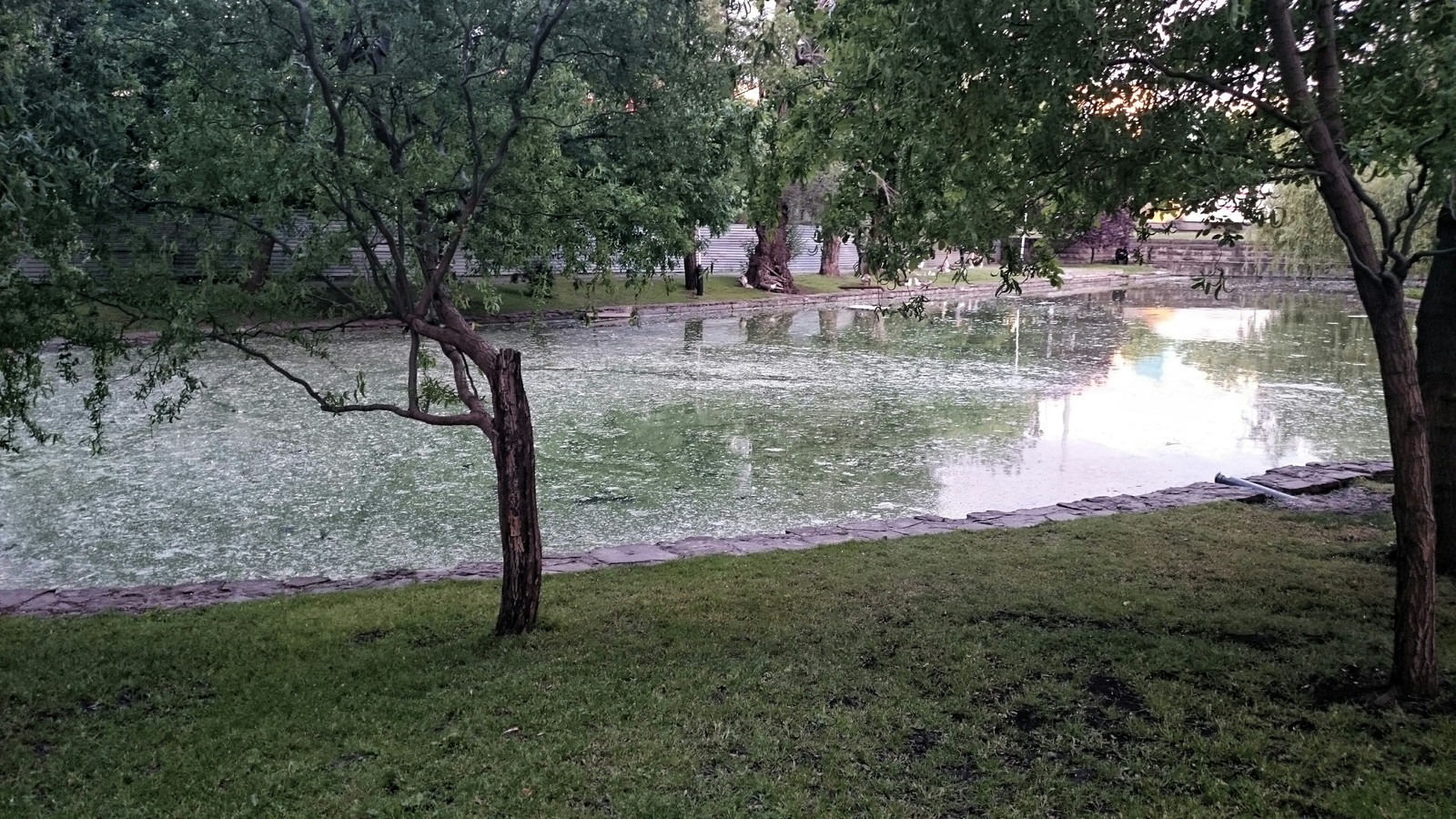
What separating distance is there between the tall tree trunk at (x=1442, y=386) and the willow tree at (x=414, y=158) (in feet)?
14.2

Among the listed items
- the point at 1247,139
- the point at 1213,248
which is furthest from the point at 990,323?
the point at 1213,248

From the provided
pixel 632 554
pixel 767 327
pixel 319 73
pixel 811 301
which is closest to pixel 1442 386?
pixel 632 554

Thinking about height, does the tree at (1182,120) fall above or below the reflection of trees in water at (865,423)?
above

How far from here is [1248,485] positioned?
29.9ft

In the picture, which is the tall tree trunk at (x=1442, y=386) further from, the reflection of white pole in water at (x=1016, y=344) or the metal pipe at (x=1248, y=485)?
the reflection of white pole in water at (x=1016, y=344)

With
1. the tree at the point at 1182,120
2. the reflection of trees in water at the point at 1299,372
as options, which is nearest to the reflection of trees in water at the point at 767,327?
the reflection of trees in water at the point at 1299,372

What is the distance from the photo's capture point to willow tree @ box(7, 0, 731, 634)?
486 centimetres

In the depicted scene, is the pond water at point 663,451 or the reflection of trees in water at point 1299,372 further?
the reflection of trees in water at point 1299,372

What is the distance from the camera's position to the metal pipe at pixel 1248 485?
8.71 meters

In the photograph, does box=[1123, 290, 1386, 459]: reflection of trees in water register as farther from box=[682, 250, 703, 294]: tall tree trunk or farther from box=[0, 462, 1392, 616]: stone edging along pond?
box=[682, 250, 703, 294]: tall tree trunk

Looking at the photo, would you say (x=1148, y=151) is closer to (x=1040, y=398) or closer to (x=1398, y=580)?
(x=1398, y=580)

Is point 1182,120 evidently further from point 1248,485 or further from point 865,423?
point 865,423

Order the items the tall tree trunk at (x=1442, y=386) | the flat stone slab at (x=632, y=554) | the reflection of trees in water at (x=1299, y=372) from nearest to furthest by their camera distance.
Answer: the tall tree trunk at (x=1442, y=386)
the flat stone slab at (x=632, y=554)
the reflection of trees in water at (x=1299, y=372)

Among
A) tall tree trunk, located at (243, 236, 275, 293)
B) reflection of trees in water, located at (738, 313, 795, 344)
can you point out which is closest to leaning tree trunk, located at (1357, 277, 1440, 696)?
tall tree trunk, located at (243, 236, 275, 293)
